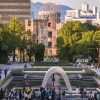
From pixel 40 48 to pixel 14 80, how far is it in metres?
44.2

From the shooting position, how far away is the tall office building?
507ft

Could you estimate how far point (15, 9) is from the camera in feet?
512

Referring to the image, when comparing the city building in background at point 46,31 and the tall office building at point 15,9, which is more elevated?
the tall office building at point 15,9

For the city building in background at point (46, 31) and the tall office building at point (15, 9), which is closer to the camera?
the city building in background at point (46, 31)

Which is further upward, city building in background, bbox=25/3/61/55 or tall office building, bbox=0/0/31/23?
tall office building, bbox=0/0/31/23

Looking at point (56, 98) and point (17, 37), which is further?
point (17, 37)

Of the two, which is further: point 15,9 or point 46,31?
point 15,9

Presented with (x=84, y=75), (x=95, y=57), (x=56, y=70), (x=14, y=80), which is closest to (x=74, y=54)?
(x=95, y=57)

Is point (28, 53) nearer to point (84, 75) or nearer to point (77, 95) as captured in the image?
point (84, 75)

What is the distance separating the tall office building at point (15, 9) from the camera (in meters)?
154

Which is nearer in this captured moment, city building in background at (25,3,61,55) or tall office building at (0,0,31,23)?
city building in background at (25,3,61,55)

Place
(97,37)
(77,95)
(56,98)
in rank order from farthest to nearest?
(97,37) < (77,95) < (56,98)

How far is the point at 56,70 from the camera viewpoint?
4425 centimetres

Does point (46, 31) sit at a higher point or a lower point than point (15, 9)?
lower
